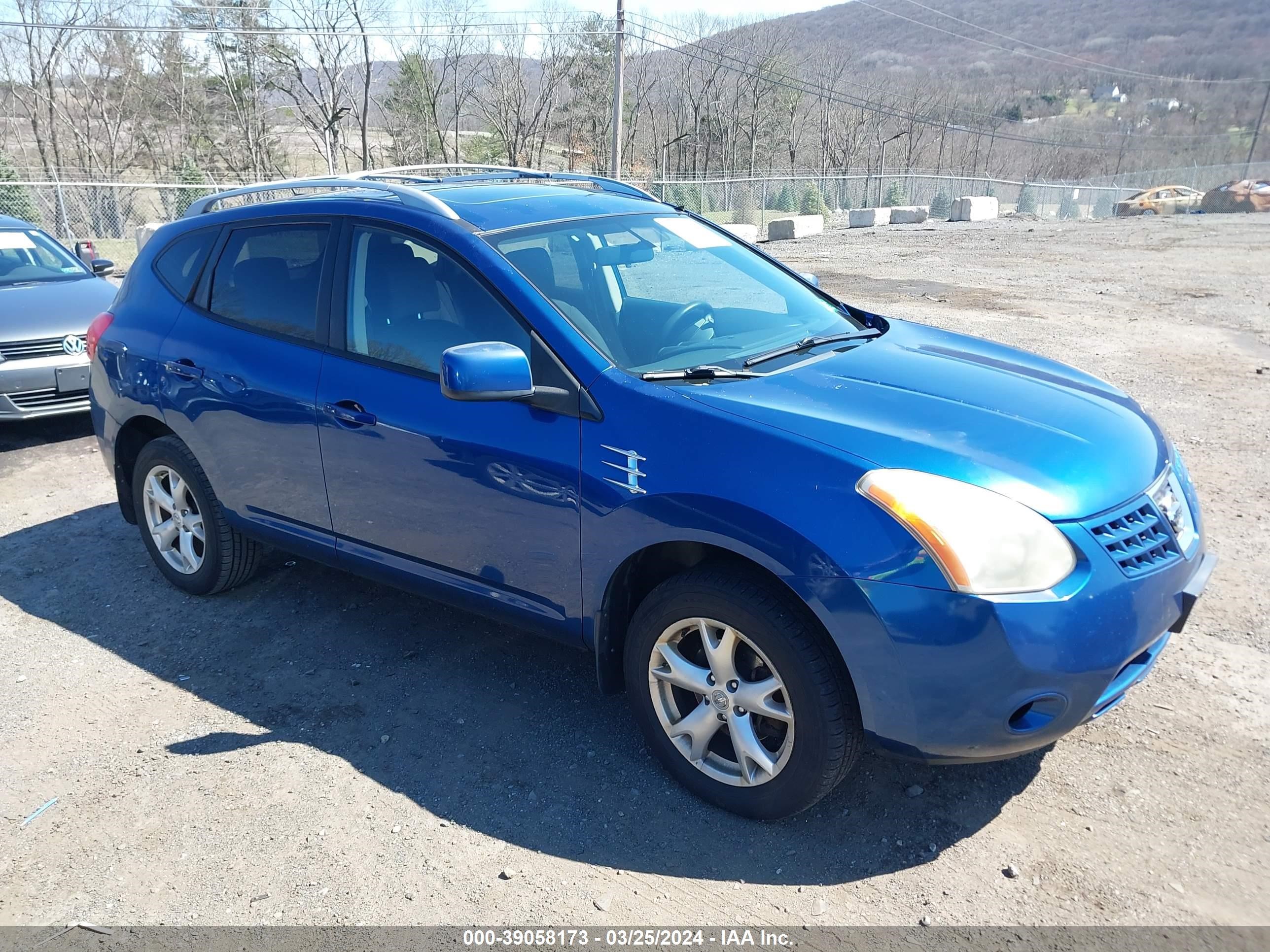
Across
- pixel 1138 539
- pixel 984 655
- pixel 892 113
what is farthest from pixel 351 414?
pixel 892 113

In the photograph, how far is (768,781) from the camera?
280cm

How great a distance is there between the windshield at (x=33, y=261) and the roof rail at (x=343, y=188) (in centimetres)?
451

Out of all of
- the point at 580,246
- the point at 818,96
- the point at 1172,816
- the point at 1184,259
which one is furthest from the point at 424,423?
the point at 818,96

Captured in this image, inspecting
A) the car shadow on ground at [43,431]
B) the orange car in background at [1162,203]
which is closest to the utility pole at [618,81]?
the car shadow on ground at [43,431]

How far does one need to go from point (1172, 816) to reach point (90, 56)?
48044mm

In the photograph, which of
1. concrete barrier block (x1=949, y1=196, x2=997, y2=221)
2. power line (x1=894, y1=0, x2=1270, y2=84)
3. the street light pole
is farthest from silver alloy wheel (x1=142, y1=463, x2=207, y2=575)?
power line (x1=894, y1=0, x2=1270, y2=84)

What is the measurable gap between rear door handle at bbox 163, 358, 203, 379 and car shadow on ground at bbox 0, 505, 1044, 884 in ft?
3.70

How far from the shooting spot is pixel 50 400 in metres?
7.05

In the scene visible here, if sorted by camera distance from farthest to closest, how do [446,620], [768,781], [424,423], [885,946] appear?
1. [446,620]
2. [424,423]
3. [768,781]
4. [885,946]

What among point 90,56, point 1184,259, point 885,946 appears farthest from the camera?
point 90,56

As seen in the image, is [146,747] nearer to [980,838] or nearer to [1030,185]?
[980,838]

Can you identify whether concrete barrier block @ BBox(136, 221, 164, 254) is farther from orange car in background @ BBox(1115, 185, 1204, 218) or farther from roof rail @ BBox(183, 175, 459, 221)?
orange car in background @ BBox(1115, 185, 1204, 218)

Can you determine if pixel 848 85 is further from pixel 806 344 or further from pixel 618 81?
pixel 806 344

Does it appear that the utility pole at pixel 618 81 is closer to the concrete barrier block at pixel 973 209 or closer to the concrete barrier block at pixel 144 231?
the concrete barrier block at pixel 144 231
